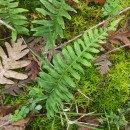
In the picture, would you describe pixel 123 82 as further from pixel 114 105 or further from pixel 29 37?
pixel 29 37

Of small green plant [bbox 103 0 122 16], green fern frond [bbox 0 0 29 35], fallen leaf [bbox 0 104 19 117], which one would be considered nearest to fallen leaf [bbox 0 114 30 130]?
fallen leaf [bbox 0 104 19 117]

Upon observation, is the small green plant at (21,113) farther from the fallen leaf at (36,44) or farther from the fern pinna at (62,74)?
the fallen leaf at (36,44)

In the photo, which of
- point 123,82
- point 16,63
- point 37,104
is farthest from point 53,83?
point 123,82

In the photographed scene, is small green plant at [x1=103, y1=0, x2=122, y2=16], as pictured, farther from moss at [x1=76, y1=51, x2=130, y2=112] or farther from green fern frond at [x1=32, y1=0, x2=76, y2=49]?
moss at [x1=76, y1=51, x2=130, y2=112]

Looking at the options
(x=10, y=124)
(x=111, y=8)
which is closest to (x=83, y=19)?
(x=111, y=8)

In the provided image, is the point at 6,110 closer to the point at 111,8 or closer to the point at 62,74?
the point at 62,74

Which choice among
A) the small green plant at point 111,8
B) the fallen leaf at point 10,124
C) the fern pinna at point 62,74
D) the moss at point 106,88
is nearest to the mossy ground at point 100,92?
the moss at point 106,88
